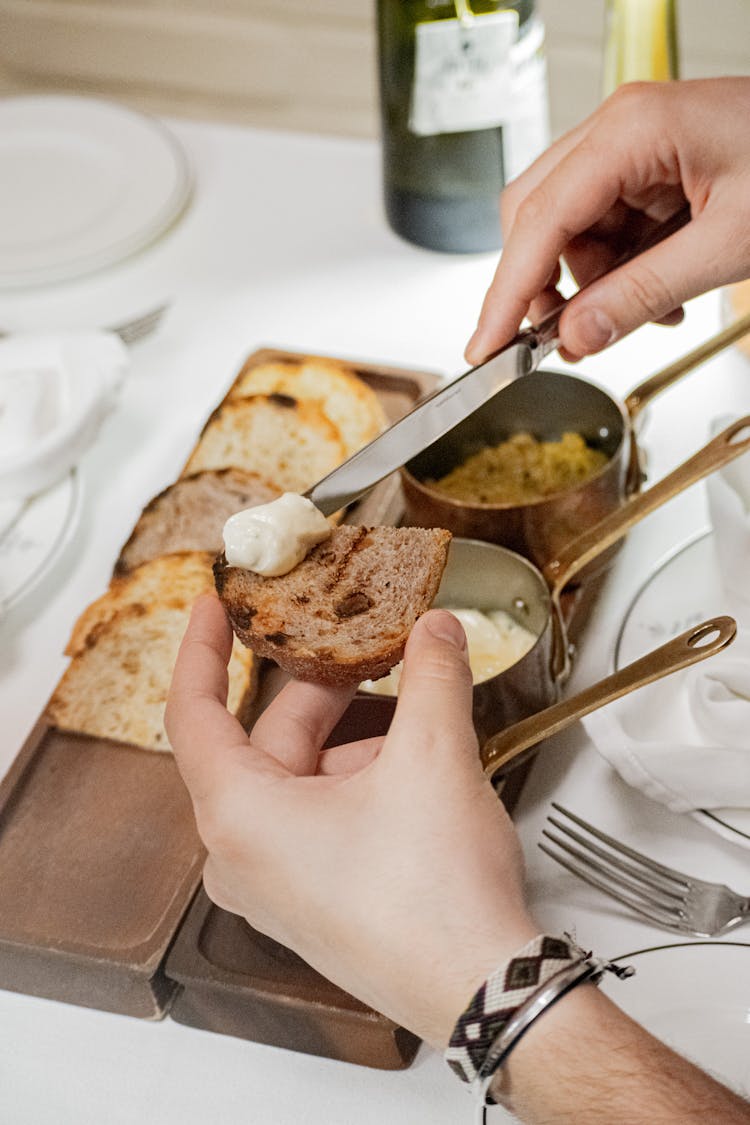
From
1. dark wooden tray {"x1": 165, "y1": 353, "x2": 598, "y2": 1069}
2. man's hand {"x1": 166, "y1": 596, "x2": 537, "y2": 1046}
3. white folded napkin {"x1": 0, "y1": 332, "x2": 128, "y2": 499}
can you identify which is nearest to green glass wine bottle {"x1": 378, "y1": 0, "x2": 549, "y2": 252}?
white folded napkin {"x1": 0, "y1": 332, "x2": 128, "y2": 499}

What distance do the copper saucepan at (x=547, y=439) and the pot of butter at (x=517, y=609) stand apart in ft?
0.09

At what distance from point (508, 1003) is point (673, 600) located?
0.57 metres

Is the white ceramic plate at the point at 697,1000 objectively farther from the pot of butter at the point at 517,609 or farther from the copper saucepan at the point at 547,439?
the copper saucepan at the point at 547,439

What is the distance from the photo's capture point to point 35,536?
1393mm

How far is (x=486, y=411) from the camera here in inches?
53.7

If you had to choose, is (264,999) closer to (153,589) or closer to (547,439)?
(153,589)

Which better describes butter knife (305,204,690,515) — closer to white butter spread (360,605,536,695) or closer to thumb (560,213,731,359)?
thumb (560,213,731,359)

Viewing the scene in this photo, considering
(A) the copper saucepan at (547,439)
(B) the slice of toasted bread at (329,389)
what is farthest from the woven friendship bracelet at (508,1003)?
(B) the slice of toasted bread at (329,389)

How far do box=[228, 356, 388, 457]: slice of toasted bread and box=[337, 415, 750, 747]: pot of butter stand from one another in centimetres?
31

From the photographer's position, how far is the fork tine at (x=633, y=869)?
0.96 metres

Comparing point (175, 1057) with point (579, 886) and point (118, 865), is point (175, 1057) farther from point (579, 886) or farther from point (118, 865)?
point (579, 886)

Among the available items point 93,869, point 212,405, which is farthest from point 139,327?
point 93,869

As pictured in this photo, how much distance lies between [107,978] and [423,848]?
38 centimetres

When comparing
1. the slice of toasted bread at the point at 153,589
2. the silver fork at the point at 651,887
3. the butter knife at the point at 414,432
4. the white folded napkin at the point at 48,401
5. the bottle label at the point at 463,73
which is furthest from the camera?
the bottle label at the point at 463,73
